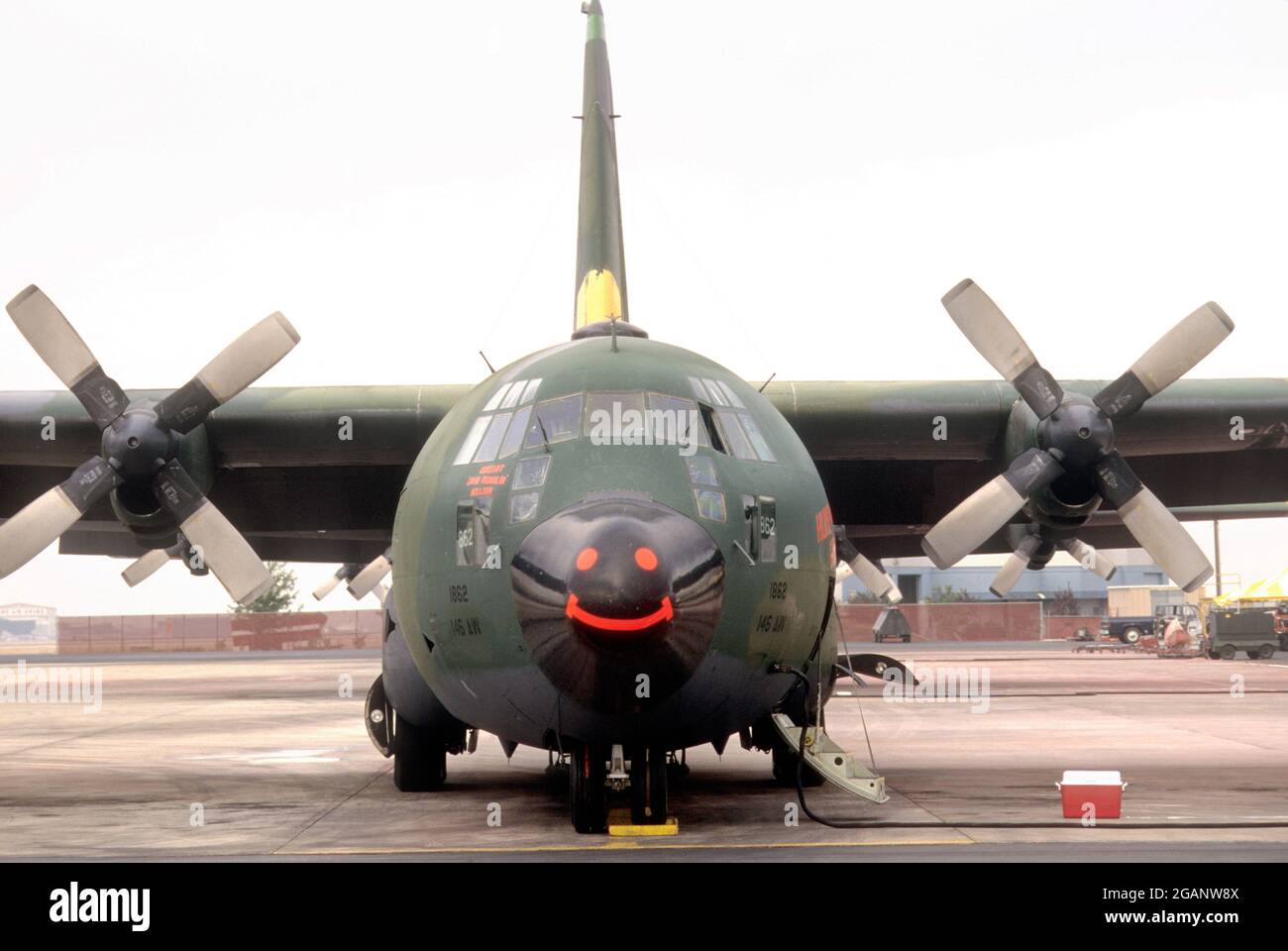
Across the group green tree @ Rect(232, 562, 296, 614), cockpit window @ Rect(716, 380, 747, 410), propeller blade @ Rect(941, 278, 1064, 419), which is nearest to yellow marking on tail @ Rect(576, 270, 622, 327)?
propeller blade @ Rect(941, 278, 1064, 419)

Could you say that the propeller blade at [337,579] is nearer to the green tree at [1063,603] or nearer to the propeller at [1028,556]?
the propeller at [1028,556]

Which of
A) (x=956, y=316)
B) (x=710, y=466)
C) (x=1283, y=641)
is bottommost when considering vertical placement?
(x=1283, y=641)

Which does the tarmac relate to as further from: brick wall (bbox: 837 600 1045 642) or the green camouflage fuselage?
brick wall (bbox: 837 600 1045 642)

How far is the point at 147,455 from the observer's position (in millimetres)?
14883

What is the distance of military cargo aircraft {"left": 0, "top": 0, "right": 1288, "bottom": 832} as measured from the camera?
887 centimetres

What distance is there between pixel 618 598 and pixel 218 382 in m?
8.34

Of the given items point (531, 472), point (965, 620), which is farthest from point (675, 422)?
point (965, 620)

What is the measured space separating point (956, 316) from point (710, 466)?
7396 mm

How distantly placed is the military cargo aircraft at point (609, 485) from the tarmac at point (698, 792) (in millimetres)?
→ 836

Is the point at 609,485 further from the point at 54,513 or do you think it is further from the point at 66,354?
the point at 66,354
